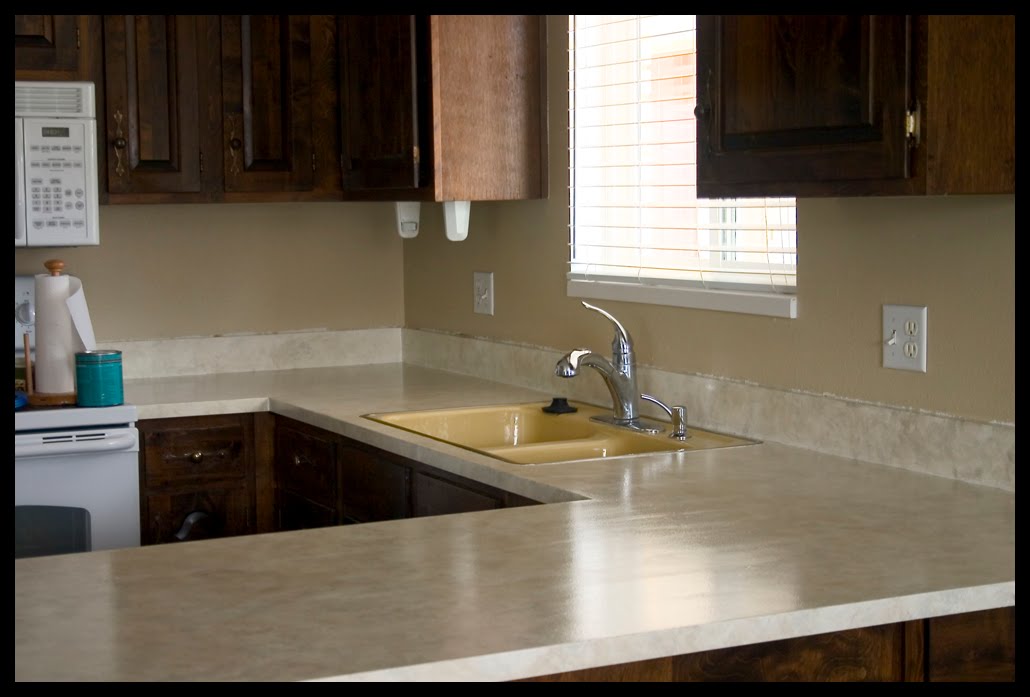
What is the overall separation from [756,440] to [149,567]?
1.33 meters

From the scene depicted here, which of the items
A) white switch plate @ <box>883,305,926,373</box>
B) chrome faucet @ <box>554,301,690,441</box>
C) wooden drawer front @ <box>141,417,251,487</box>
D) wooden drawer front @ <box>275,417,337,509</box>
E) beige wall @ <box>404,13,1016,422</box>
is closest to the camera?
beige wall @ <box>404,13,1016,422</box>

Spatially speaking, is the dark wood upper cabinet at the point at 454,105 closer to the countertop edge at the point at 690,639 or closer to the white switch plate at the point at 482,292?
the white switch plate at the point at 482,292

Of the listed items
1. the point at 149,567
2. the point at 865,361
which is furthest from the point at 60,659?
the point at 865,361

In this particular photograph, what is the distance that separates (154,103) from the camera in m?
3.44

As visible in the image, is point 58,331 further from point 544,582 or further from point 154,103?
point 544,582

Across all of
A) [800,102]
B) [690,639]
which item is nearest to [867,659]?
[690,639]

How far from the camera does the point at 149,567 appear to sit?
5.46 ft

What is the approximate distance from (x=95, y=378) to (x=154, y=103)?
2.52 feet

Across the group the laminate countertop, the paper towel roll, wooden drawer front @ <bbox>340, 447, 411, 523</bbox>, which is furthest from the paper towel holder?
the laminate countertop

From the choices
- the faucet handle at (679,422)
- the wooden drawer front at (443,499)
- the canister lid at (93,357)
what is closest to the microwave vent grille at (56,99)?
the canister lid at (93,357)

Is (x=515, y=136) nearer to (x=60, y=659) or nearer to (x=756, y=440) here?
(x=756, y=440)

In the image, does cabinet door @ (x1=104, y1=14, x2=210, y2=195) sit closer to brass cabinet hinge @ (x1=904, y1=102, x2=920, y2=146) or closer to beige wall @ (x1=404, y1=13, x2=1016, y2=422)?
beige wall @ (x1=404, y1=13, x2=1016, y2=422)

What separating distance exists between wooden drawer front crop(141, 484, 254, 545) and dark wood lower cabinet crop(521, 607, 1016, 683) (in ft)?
6.61

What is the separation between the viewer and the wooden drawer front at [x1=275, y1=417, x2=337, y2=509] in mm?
3043
